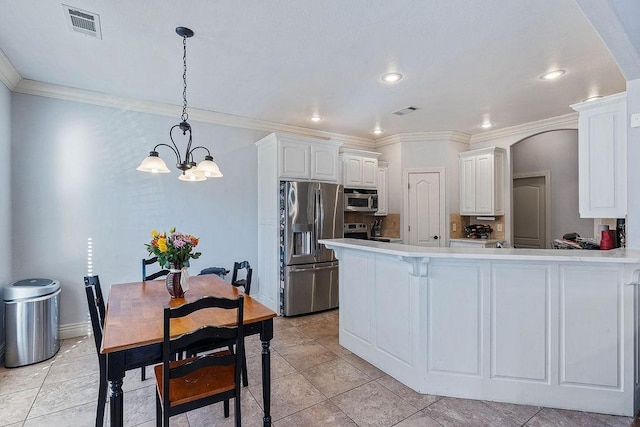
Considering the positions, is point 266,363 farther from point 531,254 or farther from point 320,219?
point 320,219

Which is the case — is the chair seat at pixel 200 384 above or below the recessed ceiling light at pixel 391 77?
below

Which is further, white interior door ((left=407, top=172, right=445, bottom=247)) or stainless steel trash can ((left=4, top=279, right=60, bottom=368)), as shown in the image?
white interior door ((left=407, top=172, right=445, bottom=247))

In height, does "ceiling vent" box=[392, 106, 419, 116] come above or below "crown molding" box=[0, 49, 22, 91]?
above

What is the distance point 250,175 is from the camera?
475 cm

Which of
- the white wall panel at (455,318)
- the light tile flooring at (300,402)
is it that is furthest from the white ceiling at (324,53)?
the light tile flooring at (300,402)

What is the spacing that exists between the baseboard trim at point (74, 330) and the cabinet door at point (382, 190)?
4548mm

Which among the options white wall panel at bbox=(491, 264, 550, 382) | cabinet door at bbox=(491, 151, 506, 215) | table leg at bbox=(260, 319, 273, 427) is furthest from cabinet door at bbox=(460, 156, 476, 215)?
table leg at bbox=(260, 319, 273, 427)

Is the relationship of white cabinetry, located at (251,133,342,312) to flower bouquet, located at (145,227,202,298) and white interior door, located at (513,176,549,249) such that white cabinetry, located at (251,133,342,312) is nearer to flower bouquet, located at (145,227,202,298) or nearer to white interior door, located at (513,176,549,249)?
flower bouquet, located at (145,227,202,298)

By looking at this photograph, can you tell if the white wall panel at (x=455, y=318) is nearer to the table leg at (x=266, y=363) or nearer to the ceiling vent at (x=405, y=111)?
the table leg at (x=266, y=363)

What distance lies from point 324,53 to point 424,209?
3572 millimetres

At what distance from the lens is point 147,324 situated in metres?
1.85

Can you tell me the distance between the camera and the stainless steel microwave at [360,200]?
17.3ft

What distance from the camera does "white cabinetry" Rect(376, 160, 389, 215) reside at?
581 cm

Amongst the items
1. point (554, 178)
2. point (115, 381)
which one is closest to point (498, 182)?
point (554, 178)
